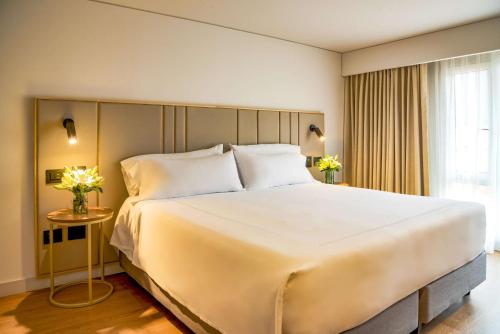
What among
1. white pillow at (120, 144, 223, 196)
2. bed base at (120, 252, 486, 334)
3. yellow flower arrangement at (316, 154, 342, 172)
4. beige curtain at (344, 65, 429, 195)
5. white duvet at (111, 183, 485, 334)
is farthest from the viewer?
yellow flower arrangement at (316, 154, 342, 172)

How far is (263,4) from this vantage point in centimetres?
303

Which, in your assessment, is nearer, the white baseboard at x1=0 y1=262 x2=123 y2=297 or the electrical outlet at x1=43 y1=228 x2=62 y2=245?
the white baseboard at x1=0 y1=262 x2=123 y2=297

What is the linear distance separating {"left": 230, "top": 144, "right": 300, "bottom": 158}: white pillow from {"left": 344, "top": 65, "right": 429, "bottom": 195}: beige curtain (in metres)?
1.16

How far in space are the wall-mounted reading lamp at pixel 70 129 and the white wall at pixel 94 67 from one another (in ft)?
0.81

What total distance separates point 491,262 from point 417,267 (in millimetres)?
2030

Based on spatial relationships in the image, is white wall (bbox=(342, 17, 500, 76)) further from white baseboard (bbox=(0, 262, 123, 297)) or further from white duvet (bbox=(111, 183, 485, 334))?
white baseboard (bbox=(0, 262, 123, 297))

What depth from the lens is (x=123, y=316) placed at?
234cm

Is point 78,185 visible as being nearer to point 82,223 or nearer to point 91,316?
point 82,223

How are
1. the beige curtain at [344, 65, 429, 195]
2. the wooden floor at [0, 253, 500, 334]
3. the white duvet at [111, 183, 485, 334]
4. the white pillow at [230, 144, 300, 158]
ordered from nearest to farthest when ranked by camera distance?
the white duvet at [111, 183, 485, 334]
the wooden floor at [0, 253, 500, 334]
the white pillow at [230, 144, 300, 158]
the beige curtain at [344, 65, 429, 195]

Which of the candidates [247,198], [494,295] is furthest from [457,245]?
[247,198]


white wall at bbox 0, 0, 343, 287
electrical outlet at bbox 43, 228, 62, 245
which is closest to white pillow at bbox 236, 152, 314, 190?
white wall at bbox 0, 0, 343, 287

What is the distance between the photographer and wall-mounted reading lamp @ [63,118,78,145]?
2637 mm

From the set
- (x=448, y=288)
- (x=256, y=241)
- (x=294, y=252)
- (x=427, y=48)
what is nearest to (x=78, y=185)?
(x=256, y=241)

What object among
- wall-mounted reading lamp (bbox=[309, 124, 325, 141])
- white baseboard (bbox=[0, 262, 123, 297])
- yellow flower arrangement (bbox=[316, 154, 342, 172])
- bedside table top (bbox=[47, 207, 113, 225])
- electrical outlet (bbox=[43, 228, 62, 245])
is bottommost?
white baseboard (bbox=[0, 262, 123, 297])
